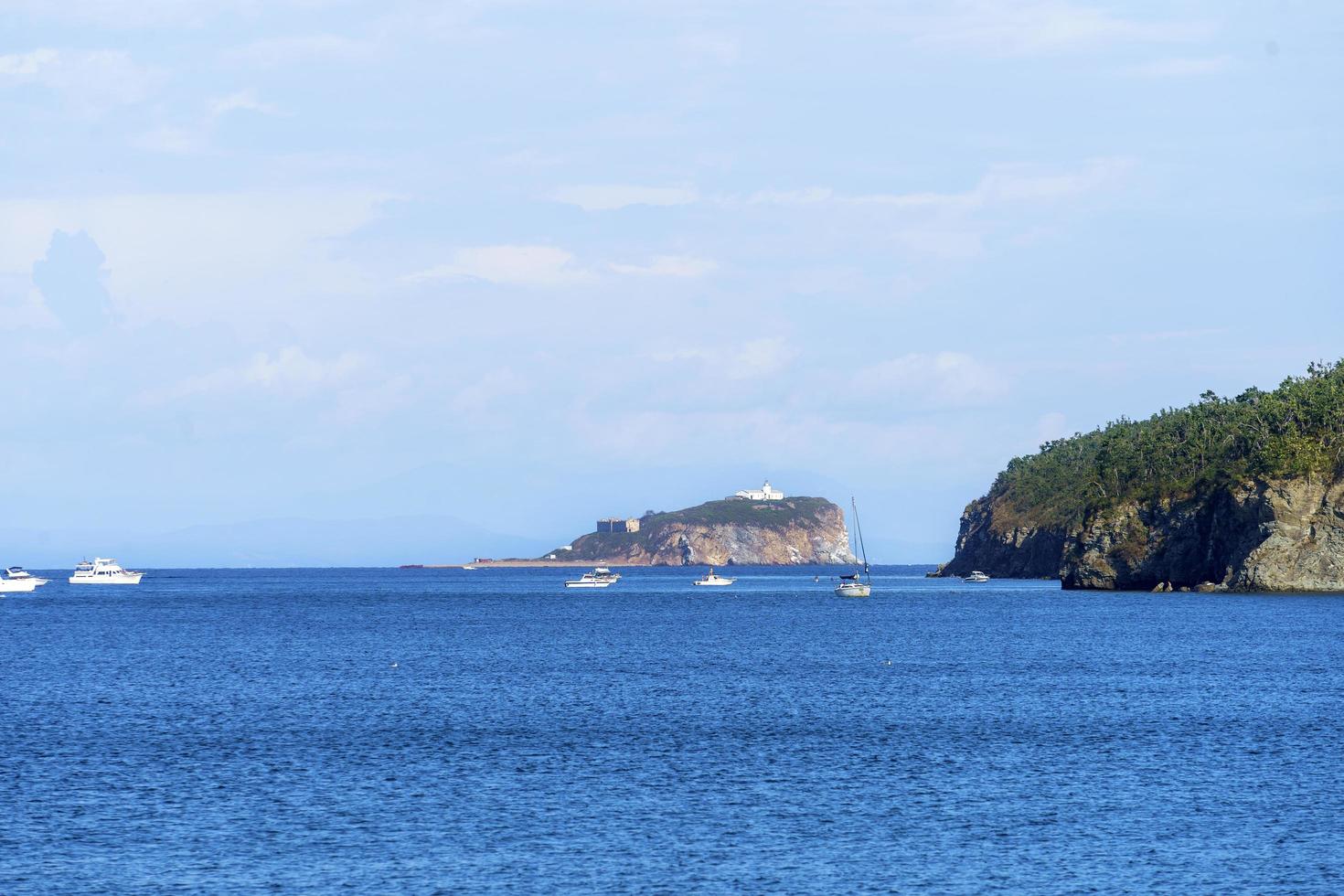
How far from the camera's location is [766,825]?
44.8 metres

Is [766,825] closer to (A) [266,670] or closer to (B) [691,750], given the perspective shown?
(B) [691,750]

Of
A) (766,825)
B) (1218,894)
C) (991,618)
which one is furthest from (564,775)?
(991,618)

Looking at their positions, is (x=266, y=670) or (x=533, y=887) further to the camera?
(x=266, y=670)

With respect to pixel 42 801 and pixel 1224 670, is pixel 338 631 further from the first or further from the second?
pixel 42 801

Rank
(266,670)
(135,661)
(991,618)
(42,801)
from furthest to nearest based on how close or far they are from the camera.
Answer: (991,618) < (135,661) < (266,670) < (42,801)

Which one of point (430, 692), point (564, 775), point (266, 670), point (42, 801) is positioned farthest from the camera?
point (266, 670)

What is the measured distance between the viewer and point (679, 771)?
179ft

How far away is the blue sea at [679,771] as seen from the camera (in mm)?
39531

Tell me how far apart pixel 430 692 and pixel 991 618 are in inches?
3498

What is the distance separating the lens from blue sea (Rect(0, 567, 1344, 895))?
39.5 metres

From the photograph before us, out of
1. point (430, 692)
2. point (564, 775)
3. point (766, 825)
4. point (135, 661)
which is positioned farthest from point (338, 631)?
point (766, 825)

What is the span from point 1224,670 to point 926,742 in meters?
37.2

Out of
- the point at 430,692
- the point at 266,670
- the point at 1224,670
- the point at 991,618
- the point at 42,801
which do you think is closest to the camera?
the point at 42,801

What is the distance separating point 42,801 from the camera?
48.2 m
